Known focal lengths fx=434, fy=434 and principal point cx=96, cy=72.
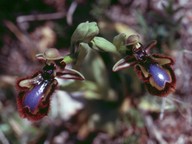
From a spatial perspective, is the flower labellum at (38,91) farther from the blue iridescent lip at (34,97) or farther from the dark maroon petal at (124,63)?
the dark maroon petal at (124,63)

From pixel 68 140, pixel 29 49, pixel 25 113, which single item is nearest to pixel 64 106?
pixel 68 140

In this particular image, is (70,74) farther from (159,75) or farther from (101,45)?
(159,75)

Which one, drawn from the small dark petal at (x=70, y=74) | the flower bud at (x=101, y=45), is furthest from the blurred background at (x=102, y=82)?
the flower bud at (x=101, y=45)

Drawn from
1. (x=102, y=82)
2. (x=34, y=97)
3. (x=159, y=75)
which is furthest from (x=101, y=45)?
(x=102, y=82)

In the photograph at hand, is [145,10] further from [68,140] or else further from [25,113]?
[25,113]

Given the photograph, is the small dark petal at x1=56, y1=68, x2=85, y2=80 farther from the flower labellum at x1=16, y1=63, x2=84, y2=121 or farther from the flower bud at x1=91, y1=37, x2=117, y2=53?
the flower bud at x1=91, y1=37, x2=117, y2=53

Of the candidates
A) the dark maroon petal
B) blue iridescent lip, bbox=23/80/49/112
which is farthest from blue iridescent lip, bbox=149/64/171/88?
blue iridescent lip, bbox=23/80/49/112
